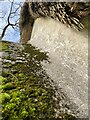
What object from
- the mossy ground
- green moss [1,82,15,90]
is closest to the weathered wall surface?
the mossy ground

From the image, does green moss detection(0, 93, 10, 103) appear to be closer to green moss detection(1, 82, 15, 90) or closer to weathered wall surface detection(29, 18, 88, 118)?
green moss detection(1, 82, 15, 90)

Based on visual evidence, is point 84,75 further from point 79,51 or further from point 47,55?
point 47,55

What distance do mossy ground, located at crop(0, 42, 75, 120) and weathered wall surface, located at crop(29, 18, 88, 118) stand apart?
0.58ft

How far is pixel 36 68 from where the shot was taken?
2600 mm

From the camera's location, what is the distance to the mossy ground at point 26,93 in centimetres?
162

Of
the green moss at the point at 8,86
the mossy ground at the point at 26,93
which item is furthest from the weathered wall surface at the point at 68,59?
the green moss at the point at 8,86

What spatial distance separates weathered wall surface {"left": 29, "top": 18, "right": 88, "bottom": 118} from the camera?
2103mm

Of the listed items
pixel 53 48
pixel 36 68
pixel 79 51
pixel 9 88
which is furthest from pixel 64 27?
pixel 9 88

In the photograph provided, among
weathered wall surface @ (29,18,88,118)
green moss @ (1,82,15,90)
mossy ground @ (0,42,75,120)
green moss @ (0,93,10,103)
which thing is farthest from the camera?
weathered wall surface @ (29,18,88,118)

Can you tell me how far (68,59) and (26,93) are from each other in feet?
3.88

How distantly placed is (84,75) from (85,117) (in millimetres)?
831

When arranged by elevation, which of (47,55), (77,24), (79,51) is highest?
(77,24)

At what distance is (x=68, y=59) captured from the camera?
2943mm

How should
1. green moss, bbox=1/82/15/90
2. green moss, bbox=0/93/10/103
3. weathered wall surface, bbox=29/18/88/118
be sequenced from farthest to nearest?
weathered wall surface, bbox=29/18/88/118
green moss, bbox=1/82/15/90
green moss, bbox=0/93/10/103
